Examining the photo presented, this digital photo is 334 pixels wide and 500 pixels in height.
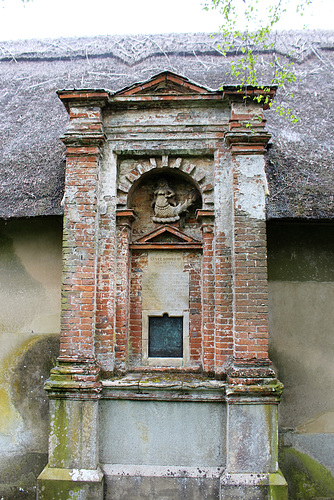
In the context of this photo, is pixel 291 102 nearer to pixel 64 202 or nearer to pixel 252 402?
pixel 64 202

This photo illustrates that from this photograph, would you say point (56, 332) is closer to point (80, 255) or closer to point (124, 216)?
point (80, 255)

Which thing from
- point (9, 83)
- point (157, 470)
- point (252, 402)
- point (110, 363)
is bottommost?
point (157, 470)

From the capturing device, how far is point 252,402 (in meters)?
4.41

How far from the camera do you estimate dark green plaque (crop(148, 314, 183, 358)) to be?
203 inches

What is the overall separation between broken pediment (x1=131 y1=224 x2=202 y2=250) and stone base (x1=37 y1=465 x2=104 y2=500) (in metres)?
2.88

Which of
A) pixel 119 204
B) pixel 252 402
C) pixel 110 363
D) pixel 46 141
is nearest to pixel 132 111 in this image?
pixel 119 204

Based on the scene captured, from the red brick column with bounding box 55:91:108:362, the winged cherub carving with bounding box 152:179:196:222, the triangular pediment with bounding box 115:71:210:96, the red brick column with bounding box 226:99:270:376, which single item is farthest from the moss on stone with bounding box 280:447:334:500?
the triangular pediment with bounding box 115:71:210:96

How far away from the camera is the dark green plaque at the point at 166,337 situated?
16.9 ft

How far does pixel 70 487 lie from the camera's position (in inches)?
172

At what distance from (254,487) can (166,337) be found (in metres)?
2.00

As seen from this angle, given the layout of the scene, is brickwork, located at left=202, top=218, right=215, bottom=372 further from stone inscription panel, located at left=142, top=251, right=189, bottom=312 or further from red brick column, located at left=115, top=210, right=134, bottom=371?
red brick column, located at left=115, top=210, right=134, bottom=371

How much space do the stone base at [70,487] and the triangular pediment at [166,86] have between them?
4.82m

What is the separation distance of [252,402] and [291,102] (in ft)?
17.8

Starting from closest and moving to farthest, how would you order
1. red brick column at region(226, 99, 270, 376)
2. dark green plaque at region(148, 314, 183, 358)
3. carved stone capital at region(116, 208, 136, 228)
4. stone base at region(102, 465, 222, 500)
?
stone base at region(102, 465, 222, 500) → red brick column at region(226, 99, 270, 376) → carved stone capital at region(116, 208, 136, 228) → dark green plaque at region(148, 314, 183, 358)
